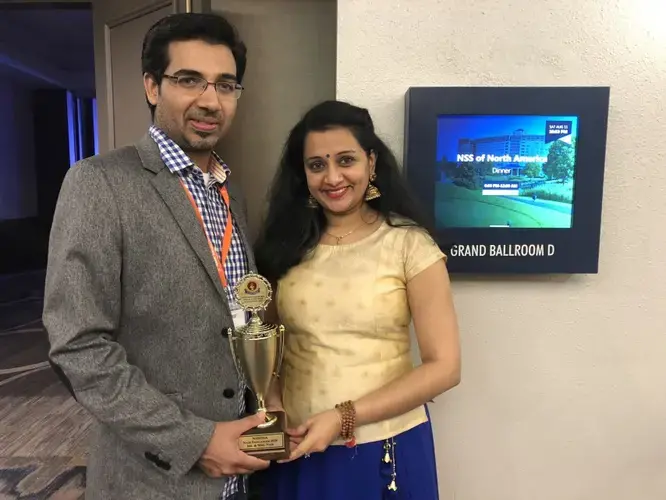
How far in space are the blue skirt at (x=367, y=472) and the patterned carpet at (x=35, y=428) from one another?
72.4 inches

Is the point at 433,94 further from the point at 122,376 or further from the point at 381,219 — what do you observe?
the point at 122,376

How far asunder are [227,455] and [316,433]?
7.9 inches

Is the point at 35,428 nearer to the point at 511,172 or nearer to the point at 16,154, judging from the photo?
the point at 511,172

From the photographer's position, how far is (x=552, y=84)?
1640mm

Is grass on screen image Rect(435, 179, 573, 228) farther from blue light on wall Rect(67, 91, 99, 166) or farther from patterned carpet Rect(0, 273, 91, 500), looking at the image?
blue light on wall Rect(67, 91, 99, 166)

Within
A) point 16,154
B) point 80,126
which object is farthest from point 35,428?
point 80,126

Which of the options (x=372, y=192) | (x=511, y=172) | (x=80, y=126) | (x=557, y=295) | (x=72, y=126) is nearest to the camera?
(x=372, y=192)

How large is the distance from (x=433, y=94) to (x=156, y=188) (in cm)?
84

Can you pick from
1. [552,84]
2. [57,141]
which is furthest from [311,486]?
[57,141]

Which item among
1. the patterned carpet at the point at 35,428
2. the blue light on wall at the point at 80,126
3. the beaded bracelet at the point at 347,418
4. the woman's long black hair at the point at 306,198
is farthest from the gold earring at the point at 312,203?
the blue light on wall at the point at 80,126

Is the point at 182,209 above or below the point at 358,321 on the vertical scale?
above

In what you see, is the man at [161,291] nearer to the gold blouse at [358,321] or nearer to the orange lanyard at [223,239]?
the orange lanyard at [223,239]

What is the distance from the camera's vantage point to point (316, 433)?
1.21 metres

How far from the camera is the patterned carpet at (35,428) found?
9.05ft
